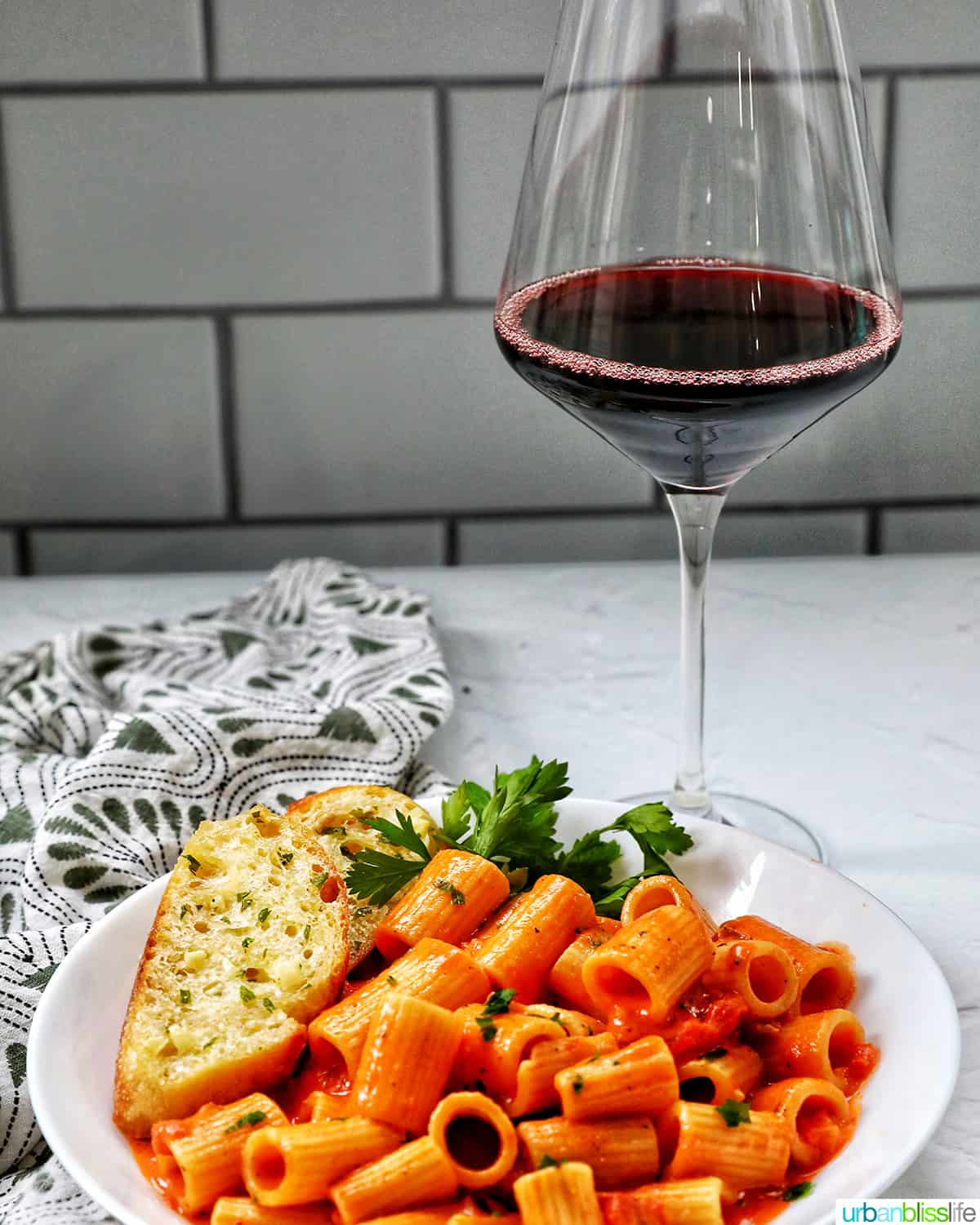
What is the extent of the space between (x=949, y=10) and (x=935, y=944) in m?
0.80

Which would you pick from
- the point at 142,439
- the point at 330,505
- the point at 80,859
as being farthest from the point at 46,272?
the point at 80,859

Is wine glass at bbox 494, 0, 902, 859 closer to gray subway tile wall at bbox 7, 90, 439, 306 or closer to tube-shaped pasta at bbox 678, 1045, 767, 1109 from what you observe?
tube-shaped pasta at bbox 678, 1045, 767, 1109

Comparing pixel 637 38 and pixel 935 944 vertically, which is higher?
pixel 637 38

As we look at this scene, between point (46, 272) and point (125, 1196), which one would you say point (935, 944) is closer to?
point (125, 1196)

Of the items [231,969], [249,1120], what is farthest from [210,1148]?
[231,969]

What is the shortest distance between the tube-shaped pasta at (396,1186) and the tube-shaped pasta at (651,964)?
12 cm

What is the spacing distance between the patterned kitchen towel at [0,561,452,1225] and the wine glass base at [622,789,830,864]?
7.1 inches

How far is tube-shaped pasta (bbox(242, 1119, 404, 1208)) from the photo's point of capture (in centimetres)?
57

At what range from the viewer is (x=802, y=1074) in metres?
0.65

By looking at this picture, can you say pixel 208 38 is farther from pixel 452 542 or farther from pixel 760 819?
pixel 760 819

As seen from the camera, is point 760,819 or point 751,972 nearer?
point 751,972

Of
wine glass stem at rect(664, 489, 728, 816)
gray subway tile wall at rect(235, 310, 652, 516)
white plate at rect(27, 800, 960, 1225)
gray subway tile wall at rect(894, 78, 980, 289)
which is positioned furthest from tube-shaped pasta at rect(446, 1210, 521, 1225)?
gray subway tile wall at rect(894, 78, 980, 289)

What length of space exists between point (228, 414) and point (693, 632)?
60cm

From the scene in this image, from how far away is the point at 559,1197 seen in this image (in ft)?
1.80
